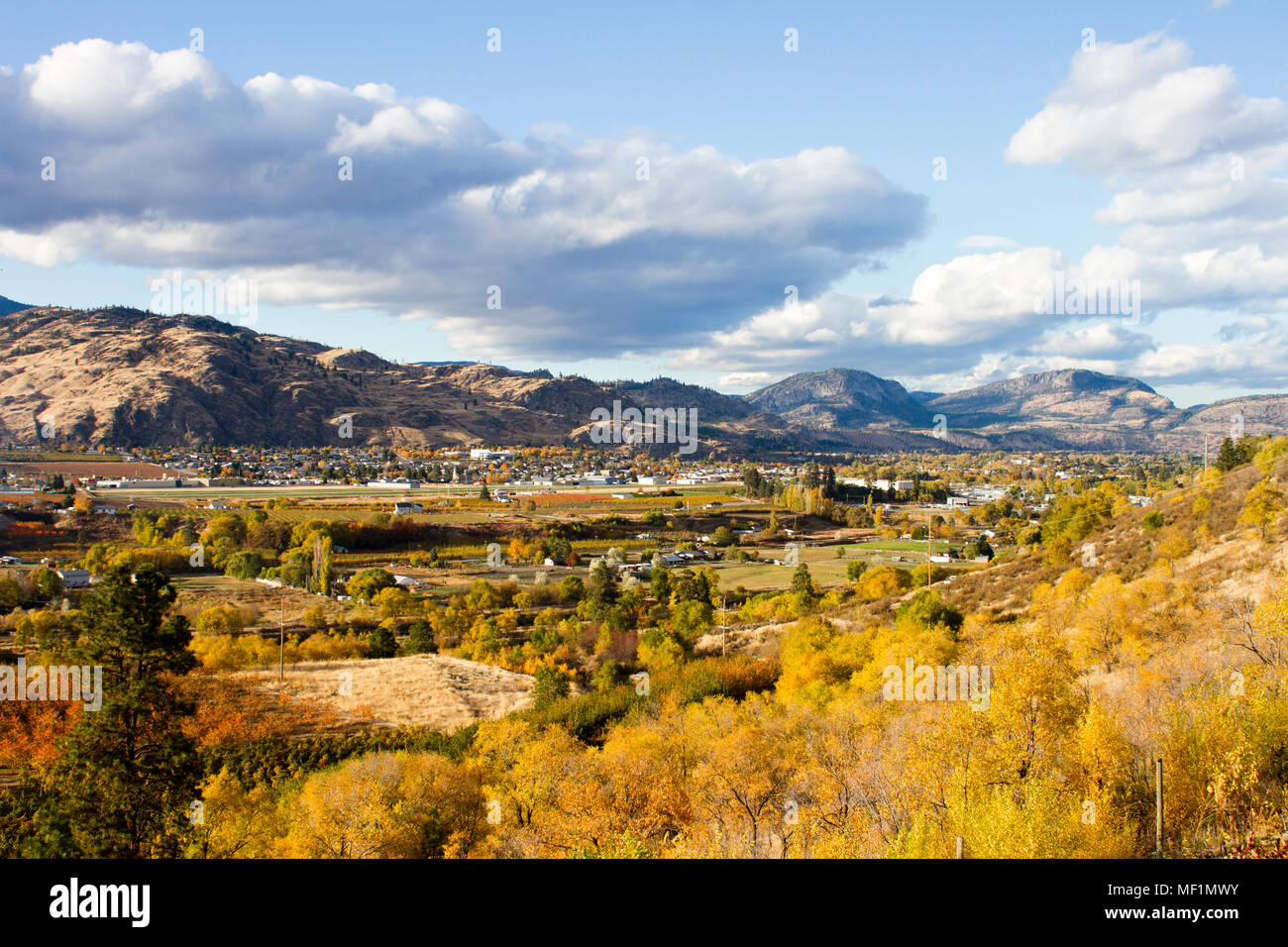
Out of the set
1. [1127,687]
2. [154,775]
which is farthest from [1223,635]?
[154,775]

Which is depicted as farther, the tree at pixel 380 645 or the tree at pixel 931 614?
the tree at pixel 380 645

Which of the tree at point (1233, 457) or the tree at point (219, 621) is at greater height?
the tree at point (1233, 457)

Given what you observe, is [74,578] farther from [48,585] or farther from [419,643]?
[419,643]

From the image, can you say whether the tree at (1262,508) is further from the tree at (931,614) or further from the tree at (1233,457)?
the tree at (1233,457)

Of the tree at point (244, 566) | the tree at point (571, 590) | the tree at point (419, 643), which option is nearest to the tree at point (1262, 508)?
the tree at point (571, 590)

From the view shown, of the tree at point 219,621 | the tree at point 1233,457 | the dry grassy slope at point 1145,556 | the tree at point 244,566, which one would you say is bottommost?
the tree at point 219,621

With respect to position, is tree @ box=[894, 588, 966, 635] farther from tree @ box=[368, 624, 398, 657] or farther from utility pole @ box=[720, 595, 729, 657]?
tree @ box=[368, 624, 398, 657]
